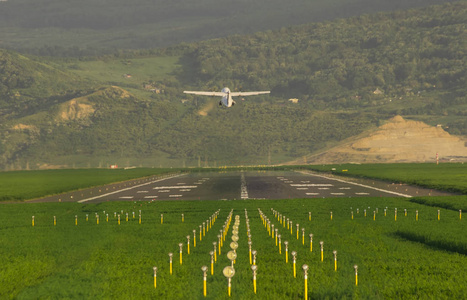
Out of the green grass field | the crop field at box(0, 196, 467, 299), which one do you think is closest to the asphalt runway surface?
the green grass field

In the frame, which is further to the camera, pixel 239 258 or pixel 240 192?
pixel 240 192

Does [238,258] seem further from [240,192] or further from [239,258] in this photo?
[240,192]

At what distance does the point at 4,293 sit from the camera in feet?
82.3

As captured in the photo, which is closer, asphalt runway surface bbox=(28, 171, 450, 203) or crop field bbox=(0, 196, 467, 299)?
crop field bbox=(0, 196, 467, 299)

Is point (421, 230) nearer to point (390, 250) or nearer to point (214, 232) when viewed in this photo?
point (390, 250)

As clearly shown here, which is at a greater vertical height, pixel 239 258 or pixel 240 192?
pixel 239 258

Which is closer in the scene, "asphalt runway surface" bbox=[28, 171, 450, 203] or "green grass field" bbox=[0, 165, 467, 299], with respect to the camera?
"green grass field" bbox=[0, 165, 467, 299]

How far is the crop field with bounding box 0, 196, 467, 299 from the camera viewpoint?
81.7ft

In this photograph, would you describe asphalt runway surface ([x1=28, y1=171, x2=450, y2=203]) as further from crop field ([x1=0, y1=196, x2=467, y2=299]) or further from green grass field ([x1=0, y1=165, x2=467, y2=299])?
crop field ([x1=0, y1=196, x2=467, y2=299])

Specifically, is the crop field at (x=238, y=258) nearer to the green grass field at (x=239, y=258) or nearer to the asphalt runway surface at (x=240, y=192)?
the green grass field at (x=239, y=258)

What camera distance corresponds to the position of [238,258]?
3231 cm

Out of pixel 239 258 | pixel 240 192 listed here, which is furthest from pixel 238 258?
pixel 240 192

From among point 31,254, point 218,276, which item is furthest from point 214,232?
point 218,276

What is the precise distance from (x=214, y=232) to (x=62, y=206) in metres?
34.9
